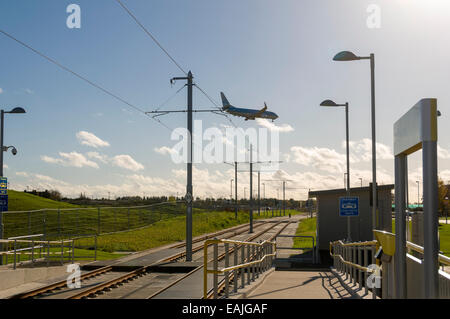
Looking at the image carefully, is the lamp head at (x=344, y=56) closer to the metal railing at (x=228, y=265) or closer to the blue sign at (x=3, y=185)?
the metal railing at (x=228, y=265)

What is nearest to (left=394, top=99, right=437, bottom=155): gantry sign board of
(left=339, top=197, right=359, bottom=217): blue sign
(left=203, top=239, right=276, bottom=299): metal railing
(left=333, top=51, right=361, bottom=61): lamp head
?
(left=203, top=239, right=276, bottom=299): metal railing

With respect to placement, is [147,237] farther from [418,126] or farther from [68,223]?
[418,126]

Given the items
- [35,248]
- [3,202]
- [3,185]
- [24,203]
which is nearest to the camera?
[35,248]

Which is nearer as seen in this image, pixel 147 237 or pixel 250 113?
pixel 147 237

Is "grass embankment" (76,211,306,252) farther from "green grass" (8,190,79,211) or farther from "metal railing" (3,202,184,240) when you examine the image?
"green grass" (8,190,79,211)

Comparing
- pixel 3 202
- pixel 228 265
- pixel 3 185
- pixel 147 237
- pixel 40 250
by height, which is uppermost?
pixel 3 185

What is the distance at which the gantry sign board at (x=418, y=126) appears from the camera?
4559 millimetres

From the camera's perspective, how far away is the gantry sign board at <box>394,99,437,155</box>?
15.0ft

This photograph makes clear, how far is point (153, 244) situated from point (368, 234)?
1366 centimetres

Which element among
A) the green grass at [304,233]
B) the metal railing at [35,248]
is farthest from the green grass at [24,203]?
the metal railing at [35,248]

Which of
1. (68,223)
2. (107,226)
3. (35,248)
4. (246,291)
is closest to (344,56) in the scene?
(246,291)

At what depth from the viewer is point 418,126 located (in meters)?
4.70

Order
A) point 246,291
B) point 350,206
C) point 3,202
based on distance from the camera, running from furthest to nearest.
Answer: point 350,206
point 3,202
point 246,291

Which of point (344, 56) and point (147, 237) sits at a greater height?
point (344, 56)
